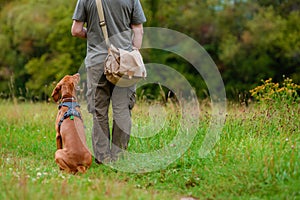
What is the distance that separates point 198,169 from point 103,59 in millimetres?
1755

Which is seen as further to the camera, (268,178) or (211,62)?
(211,62)

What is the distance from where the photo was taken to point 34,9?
27531 millimetres

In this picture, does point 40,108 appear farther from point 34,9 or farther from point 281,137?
point 34,9

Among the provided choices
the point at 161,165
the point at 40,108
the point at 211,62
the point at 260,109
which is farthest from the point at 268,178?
the point at 211,62

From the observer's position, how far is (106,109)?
21.7 ft

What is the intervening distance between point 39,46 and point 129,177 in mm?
22994

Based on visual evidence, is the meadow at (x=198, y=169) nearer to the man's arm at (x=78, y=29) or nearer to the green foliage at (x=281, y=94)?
the green foliage at (x=281, y=94)

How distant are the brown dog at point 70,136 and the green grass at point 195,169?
175 mm

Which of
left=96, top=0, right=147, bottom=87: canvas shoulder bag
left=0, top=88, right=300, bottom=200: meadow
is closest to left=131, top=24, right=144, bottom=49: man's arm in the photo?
Result: left=96, top=0, right=147, bottom=87: canvas shoulder bag

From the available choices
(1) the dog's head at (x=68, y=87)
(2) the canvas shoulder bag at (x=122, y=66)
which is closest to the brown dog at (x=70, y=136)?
(1) the dog's head at (x=68, y=87)

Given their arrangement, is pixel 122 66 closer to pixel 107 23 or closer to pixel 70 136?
pixel 107 23

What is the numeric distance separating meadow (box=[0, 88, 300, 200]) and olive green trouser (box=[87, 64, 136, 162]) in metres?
0.33

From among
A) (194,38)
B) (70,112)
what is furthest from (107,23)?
(194,38)

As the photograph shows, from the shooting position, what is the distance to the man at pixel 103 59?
6371mm
